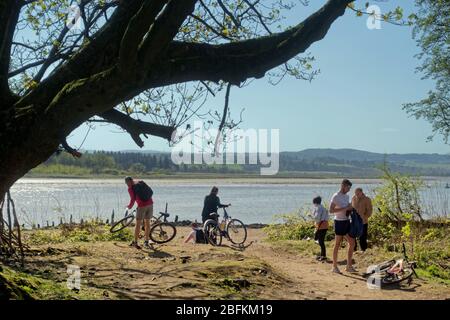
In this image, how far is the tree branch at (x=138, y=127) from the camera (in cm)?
650

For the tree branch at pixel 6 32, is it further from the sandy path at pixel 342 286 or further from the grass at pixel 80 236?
the grass at pixel 80 236

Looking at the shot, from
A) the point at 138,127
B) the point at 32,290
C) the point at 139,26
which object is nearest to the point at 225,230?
the point at 32,290

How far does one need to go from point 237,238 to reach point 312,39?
482 inches

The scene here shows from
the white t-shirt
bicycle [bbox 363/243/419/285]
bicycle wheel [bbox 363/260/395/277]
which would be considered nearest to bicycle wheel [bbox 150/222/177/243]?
the white t-shirt

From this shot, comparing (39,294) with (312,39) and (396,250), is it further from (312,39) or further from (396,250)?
(396,250)

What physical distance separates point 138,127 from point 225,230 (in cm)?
1148

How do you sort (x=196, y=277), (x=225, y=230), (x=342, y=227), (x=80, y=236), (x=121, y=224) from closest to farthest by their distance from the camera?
(x=196, y=277), (x=342, y=227), (x=80, y=236), (x=225, y=230), (x=121, y=224)

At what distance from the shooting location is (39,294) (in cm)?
694

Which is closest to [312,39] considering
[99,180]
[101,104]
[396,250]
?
[101,104]

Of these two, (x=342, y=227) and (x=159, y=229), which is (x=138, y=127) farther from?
(x=159, y=229)

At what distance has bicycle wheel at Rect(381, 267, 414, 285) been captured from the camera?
1085 centimetres

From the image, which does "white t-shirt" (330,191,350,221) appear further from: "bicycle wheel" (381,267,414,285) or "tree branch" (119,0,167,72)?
"tree branch" (119,0,167,72)

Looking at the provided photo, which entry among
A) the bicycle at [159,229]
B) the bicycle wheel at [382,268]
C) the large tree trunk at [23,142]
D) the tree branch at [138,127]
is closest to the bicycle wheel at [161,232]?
the bicycle at [159,229]

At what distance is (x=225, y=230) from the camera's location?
17828mm
